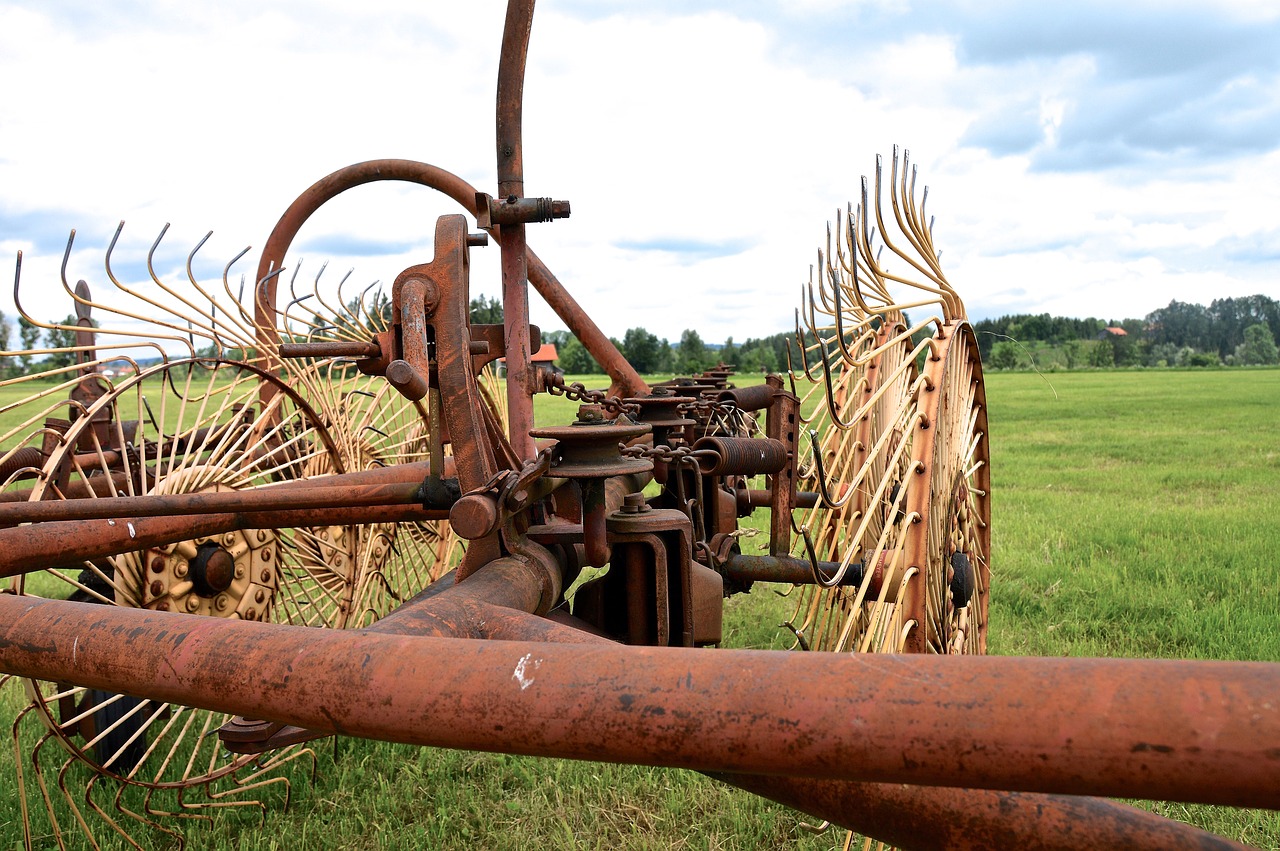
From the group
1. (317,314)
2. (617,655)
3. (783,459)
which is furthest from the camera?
(317,314)

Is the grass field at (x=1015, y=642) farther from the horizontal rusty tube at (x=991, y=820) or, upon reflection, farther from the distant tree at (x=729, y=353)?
the distant tree at (x=729, y=353)

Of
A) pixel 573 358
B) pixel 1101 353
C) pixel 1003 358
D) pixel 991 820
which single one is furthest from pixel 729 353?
pixel 991 820

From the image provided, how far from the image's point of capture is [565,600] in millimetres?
2129

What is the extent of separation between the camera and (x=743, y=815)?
277 centimetres

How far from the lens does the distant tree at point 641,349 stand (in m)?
26.8

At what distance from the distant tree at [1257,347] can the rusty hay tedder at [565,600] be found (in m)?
57.5

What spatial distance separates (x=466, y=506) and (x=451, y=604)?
0.60ft

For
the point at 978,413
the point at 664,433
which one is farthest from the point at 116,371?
the point at 978,413

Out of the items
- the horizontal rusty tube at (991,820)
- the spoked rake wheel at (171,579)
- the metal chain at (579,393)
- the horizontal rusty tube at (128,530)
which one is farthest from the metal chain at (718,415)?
the horizontal rusty tube at (991,820)

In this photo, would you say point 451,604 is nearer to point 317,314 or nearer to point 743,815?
point 743,815

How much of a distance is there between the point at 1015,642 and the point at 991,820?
3.37 m

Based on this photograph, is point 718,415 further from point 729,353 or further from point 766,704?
point 729,353

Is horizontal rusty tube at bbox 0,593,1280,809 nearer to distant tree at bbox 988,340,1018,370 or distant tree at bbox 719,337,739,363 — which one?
distant tree at bbox 719,337,739,363

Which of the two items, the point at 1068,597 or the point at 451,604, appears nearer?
the point at 451,604
